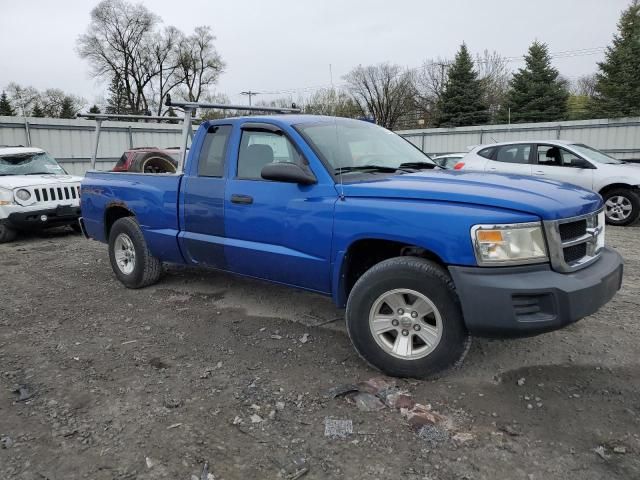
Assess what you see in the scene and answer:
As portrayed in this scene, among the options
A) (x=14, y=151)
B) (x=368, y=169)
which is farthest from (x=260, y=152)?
(x=14, y=151)

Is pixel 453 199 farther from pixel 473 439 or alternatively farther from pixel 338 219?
pixel 473 439

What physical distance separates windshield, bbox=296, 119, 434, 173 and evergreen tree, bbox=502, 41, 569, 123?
33.3 m

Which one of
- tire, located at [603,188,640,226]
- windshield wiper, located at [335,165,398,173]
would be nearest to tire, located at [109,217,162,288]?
windshield wiper, located at [335,165,398,173]

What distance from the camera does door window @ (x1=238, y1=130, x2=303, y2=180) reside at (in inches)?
161

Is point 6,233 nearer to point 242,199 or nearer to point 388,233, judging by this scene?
point 242,199

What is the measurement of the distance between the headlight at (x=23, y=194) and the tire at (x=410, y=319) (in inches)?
293

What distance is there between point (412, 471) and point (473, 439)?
0.45m

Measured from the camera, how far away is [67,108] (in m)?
55.4

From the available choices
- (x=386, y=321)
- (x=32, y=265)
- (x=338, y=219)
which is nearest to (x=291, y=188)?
(x=338, y=219)

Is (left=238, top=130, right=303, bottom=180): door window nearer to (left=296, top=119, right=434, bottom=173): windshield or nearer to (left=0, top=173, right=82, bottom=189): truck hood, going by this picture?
(left=296, top=119, right=434, bottom=173): windshield

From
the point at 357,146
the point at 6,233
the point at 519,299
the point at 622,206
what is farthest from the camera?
the point at 622,206

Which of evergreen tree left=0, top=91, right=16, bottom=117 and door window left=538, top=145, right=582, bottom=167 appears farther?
evergreen tree left=0, top=91, right=16, bottom=117

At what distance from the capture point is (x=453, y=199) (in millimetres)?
3104

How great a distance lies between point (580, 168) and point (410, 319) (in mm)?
7890
